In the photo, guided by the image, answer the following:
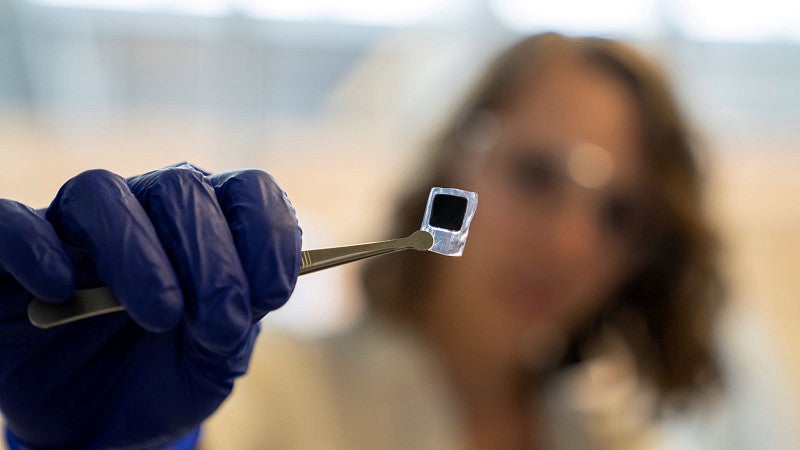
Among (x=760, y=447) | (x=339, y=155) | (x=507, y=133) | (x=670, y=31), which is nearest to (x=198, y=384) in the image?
(x=507, y=133)

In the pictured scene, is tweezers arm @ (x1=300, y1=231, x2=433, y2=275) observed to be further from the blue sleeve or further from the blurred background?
the blurred background

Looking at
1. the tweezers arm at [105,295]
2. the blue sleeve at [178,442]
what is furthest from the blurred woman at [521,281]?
the tweezers arm at [105,295]

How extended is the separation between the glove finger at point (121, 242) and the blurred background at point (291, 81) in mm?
920

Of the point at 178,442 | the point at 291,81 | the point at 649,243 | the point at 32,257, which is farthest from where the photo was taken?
the point at 291,81

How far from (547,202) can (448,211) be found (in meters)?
0.53

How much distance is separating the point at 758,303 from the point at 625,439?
2.51 feet

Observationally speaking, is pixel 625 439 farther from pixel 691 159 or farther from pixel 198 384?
pixel 198 384

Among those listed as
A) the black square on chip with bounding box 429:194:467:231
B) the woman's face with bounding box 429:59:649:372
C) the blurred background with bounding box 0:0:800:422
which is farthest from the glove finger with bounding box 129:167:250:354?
the blurred background with bounding box 0:0:800:422

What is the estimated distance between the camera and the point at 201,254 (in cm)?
42

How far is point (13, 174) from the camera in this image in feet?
4.58

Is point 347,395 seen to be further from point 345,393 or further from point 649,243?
point 649,243

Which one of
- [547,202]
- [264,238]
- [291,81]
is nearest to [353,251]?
[264,238]

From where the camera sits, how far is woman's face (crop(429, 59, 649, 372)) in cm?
97

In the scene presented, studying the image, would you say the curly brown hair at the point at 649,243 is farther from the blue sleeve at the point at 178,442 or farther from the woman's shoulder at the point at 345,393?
the blue sleeve at the point at 178,442
